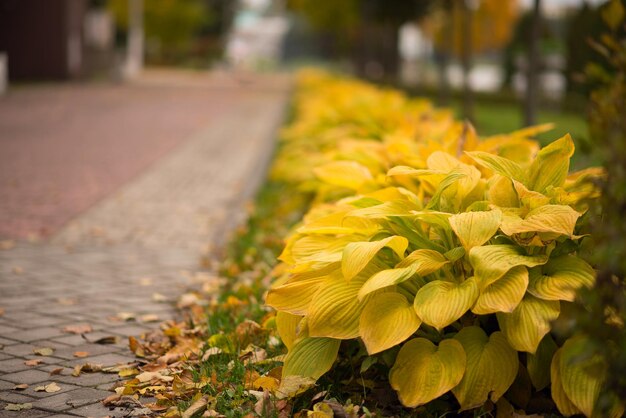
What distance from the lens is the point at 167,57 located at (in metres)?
66.3

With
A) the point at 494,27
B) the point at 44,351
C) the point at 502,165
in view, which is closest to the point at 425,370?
the point at 502,165

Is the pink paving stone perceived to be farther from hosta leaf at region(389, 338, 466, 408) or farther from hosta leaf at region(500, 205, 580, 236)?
hosta leaf at region(500, 205, 580, 236)

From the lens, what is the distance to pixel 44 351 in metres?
4.01

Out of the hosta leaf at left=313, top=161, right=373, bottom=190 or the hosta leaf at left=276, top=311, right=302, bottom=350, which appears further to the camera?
the hosta leaf at left=313, top=161, right=373, bottom=190

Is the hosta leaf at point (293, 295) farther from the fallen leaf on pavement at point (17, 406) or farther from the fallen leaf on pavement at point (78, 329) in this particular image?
the fallen leaf on pavement at point (78, 329)

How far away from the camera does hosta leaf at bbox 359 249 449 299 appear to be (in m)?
3.08

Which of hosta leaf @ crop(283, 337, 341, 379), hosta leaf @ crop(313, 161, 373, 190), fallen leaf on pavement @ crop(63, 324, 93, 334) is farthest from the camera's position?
hosta leaf @ crop(313, 161, 373, 190)

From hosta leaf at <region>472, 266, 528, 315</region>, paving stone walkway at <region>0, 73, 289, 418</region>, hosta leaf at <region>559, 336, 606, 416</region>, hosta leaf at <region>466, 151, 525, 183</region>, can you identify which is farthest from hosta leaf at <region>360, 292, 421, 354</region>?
paving stone walkway at <region>0, 73, 289, 418</region>

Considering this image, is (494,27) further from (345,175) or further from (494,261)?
(494,261)

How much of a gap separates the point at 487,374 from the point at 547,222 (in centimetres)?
59

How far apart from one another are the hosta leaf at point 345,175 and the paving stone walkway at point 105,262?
1179 mm

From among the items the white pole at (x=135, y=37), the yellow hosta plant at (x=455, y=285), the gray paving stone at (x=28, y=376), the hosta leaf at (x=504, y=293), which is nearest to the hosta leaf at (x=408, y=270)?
the yellow hosta plant at (x=455, y=285)

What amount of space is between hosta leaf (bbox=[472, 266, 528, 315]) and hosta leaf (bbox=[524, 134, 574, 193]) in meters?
0.67

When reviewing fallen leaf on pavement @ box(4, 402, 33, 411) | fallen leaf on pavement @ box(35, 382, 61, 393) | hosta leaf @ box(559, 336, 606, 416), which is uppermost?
hosta leaf @ box(559, 336, 606, 416)
